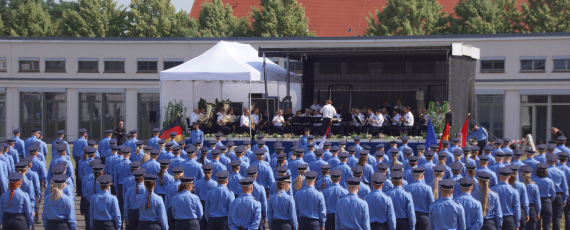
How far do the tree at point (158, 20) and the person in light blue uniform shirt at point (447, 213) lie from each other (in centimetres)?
2658

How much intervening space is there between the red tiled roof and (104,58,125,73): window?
865 inches

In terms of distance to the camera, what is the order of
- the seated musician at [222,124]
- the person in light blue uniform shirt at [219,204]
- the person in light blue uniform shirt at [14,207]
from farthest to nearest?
the seated musician at [222,124], the person in light blue uniform shirt at [14,207], the person in light blue uniform shirt at [219,204]

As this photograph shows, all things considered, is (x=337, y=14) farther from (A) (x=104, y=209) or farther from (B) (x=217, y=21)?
(A) (x=104, y=209)

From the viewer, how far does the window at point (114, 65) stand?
85.8ft

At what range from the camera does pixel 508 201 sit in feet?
24.3

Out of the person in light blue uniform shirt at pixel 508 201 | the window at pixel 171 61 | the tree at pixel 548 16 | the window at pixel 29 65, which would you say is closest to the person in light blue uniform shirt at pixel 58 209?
the person in light blue uniform shirt at pixel 508 201

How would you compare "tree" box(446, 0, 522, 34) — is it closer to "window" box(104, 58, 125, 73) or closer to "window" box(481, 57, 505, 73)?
"window" box(481, 57, 505, 73)

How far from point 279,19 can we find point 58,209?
2547 cm

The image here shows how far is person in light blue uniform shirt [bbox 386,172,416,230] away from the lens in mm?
6898

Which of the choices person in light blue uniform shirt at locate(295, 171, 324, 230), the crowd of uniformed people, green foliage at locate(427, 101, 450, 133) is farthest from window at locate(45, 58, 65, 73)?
person in light blue uniform shirt at locate(295, 171, 324, 230)

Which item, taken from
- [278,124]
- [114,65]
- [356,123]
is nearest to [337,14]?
[114,65]

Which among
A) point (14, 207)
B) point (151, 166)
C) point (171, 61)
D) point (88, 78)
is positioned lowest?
point (14, 207)

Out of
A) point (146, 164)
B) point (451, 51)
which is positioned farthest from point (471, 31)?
point (146, 164)

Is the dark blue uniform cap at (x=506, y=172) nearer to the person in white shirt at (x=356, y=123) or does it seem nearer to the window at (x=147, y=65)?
the person in white shirt at (x=356, y=123)
